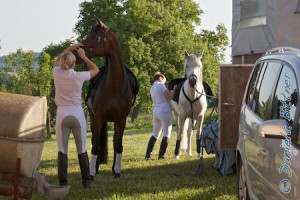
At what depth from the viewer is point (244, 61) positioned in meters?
14.8

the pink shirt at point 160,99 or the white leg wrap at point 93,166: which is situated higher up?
the pink shirt at point 160,99

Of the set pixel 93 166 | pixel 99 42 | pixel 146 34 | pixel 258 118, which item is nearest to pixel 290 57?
pixel 258 118

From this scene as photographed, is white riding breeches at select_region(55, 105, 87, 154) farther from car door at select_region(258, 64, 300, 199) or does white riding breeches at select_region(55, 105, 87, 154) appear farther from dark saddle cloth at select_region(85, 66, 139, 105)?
car door at select_region(258, 64, 300, 199)

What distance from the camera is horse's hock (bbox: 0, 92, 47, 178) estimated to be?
22.9 feet

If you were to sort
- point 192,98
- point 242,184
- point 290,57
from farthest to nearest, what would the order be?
1. point 192,98
2. point 242,184
3. point 290,57

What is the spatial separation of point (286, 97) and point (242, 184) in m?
2.25

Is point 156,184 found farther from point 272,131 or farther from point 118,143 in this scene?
point 272,131

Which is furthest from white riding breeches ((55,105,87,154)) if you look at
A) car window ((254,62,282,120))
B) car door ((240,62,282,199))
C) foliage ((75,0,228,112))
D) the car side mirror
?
foliage ((75,0,228,112))

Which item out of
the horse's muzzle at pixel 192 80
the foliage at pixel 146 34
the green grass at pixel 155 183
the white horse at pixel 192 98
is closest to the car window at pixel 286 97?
the green grass at pixel 155 183

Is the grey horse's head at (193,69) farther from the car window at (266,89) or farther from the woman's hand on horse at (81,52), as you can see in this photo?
the car window at (266,89)

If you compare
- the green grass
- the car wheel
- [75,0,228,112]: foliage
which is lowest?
the green grass

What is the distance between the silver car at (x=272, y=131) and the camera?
17.2 feet

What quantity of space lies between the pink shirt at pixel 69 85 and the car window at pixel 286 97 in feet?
15.0

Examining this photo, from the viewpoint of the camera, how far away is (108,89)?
1255cm
